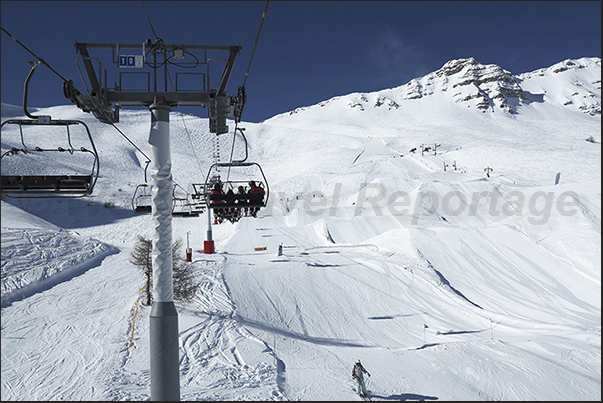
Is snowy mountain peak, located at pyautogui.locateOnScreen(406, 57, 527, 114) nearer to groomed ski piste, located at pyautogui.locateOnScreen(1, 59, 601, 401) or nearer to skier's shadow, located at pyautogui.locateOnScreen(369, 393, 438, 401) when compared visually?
groomed ski piste, located at pyautogui.locateOnScreen(1, 59, 601, 401)

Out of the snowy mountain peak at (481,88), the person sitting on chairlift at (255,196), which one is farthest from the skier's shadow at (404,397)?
the snowy mountain peak at (481,88)

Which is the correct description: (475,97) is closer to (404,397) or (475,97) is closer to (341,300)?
(341,300)

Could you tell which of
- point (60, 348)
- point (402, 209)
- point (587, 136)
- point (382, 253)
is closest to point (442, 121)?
point (587, 136)

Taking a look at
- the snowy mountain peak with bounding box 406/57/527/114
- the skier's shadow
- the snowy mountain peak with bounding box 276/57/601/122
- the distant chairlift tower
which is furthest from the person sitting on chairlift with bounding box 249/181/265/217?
the snowy mountain peak with bounding box 406/57/527/114

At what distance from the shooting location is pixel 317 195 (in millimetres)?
49344

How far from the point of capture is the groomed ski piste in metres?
11.6

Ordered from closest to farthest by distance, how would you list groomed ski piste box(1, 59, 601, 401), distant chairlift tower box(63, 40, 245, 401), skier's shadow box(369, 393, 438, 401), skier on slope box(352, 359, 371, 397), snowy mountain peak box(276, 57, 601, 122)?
distant chairlift tower box(63, 40, 245, 401), skier on slope box(352, 359, 371, 397), skier's shadow box(369, 393, 438, 401), groomed ski piste box(1, 59, 601, 401), snowy mountain peak box(276, 57, 601, 122)

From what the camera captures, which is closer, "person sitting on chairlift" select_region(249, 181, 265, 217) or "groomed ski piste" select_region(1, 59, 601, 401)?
"person sitting on chairlift" select_region(249, 181, 265, 217)

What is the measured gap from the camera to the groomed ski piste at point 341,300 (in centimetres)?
1160

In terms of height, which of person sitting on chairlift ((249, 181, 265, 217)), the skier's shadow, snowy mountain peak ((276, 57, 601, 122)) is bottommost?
the skier's shadow

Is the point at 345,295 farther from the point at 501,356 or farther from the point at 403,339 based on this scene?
the point at 501,356

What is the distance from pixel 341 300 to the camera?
19250mm

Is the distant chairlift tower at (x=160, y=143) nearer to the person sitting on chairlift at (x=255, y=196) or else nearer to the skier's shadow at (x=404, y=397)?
the person sitting on chairlift at (x=255, y=196)

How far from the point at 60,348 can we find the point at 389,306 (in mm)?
14413
